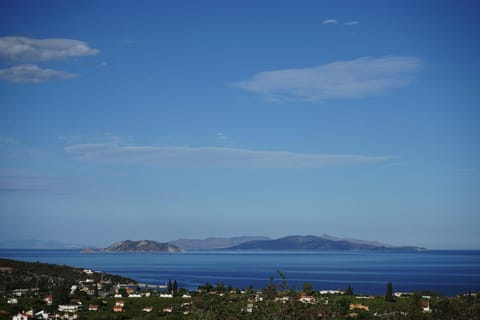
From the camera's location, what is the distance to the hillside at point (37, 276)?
57.2 meters

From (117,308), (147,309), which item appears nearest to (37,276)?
(117,308)

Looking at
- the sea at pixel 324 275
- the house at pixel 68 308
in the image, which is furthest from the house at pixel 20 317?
the sea at pixel 324 275

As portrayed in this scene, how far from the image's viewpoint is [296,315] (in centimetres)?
2245

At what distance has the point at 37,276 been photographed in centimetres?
6216

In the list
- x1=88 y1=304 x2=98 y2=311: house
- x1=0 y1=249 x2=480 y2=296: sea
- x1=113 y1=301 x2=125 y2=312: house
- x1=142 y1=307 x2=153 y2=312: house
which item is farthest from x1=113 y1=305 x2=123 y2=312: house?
x1=0 y1=249 x2=480 y2=296: sea

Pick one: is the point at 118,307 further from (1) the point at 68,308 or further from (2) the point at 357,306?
(2) the point at 357,306

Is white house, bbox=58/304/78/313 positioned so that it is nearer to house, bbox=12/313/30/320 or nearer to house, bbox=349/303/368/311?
house, bbox=12/313/30/320

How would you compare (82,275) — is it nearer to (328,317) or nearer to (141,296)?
(141,296)

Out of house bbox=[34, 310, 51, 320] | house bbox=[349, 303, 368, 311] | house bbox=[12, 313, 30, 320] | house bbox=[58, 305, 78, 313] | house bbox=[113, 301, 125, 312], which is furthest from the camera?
house bbox=[58, 305, 78, 313]

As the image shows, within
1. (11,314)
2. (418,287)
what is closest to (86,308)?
(11,314)

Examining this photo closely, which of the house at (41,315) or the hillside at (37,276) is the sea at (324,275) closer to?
the hillside at (37,276)

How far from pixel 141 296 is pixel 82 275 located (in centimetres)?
2006

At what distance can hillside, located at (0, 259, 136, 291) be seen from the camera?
188 feet

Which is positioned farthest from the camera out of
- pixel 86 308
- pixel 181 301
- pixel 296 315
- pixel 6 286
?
pixel 6 286
